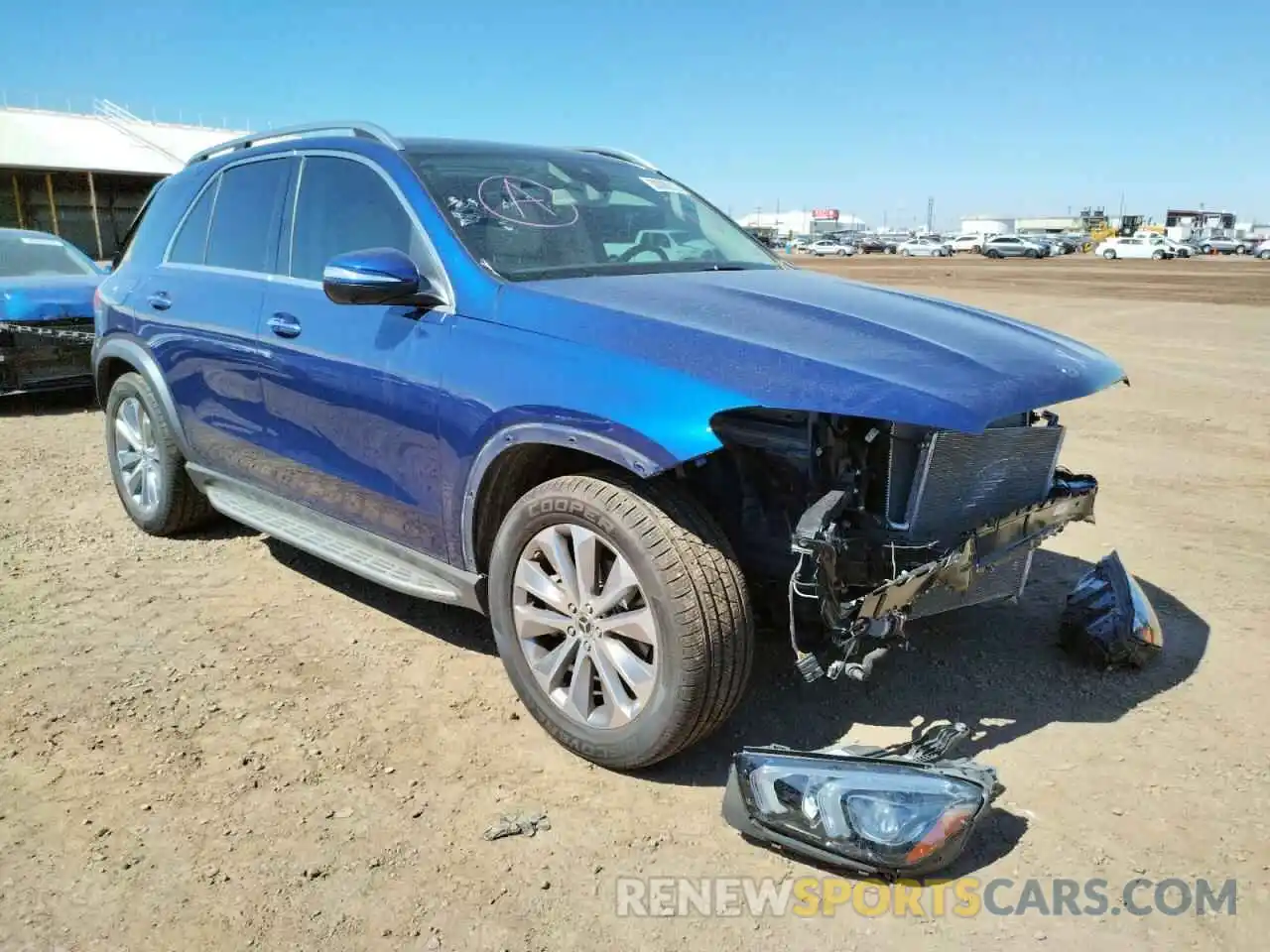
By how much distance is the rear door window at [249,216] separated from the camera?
4109 mm

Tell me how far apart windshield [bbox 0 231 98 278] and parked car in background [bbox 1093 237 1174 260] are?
55378 mm

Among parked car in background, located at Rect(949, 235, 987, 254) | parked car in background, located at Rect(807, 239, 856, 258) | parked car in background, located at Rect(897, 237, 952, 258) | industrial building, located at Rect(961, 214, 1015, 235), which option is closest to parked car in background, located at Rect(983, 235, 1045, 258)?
parked car in background, located at Rect(897, 237, 952, 258)

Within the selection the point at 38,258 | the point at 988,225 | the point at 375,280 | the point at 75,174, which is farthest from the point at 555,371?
the point at 988,225

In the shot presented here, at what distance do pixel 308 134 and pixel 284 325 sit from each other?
0.88 m

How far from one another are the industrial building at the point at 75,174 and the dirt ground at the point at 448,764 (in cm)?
2679

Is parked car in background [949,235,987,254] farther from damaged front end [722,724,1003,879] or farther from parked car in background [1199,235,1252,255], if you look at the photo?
damaged front end [722,724,1003,879]

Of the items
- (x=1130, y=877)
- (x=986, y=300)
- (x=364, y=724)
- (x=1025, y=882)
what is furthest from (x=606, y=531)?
(x=986, y=300)

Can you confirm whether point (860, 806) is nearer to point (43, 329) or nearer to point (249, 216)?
point (249, 216)

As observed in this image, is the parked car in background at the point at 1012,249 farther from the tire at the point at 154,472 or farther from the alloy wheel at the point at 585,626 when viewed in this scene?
the alloy wheel at the point at 585,626

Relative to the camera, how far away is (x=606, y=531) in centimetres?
280

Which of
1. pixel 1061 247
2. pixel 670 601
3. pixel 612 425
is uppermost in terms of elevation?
pixel 1061 247

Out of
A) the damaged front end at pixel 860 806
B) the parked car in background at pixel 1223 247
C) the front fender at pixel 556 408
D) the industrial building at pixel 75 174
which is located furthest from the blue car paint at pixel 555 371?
the parked car in background at pixel 1223 247

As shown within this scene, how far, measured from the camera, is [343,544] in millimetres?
3777
